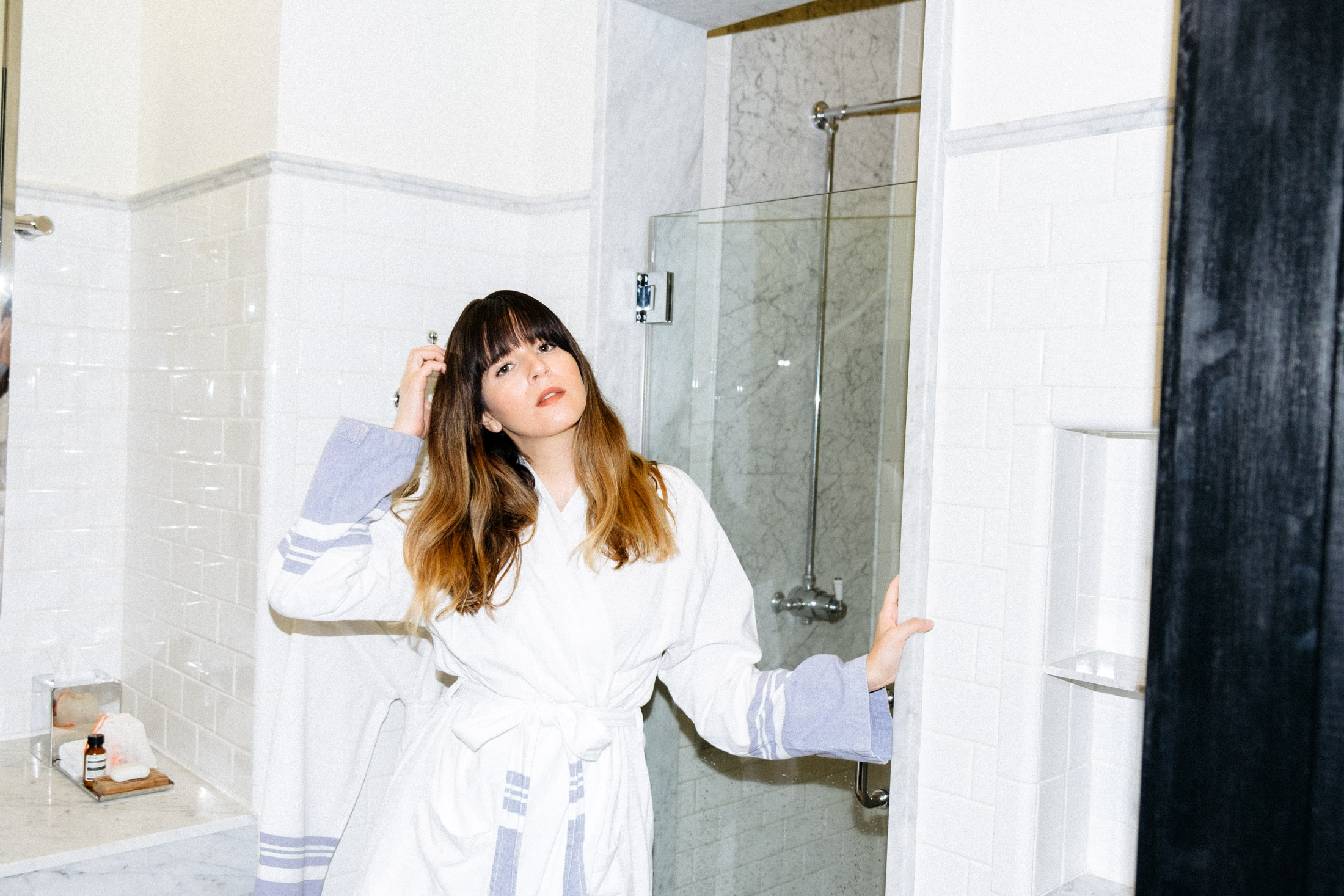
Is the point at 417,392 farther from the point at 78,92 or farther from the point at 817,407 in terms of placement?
the point at 78,92

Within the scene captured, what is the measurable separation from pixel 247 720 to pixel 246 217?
3.18 feet

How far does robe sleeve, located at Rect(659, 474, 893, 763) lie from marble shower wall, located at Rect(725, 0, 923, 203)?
3.54ft

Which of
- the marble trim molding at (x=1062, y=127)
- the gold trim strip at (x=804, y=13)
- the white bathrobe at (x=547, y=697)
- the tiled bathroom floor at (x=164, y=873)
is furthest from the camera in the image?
the gold trim strip at (x=804, y=13)

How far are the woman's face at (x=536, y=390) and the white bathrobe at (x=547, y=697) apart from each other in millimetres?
151

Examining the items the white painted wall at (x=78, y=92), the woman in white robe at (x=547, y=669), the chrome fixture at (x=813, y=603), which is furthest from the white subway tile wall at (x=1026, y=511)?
the white painted wall at (x=78, y=92)

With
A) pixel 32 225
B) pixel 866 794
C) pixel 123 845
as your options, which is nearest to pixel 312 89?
pixel 32 225

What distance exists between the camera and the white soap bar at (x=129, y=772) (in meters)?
2.22

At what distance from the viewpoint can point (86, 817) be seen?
6.91 ft

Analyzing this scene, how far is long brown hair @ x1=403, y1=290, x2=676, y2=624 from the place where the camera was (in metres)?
1.76

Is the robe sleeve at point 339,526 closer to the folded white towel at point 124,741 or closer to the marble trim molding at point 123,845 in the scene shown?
the marble trim molding at point 123,845

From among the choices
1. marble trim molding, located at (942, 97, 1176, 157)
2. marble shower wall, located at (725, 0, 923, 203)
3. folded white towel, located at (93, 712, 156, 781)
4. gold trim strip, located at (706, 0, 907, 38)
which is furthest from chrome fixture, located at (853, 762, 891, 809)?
gold trim strip, located at (706, 0, 907, 38)

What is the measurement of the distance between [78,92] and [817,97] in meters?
1.74

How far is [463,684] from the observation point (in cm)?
183

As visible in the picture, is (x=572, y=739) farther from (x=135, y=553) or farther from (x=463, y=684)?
(x=135, y=553)
